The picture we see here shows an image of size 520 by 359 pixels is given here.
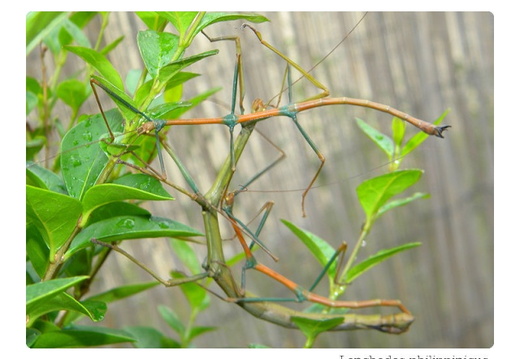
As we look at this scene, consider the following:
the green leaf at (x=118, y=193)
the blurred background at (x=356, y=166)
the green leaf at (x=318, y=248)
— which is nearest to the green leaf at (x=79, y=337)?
the green leaf at (x=118, y=193)

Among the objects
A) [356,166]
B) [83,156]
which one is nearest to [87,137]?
[83,156]

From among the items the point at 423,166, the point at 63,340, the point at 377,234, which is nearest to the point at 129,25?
the point at 63,340

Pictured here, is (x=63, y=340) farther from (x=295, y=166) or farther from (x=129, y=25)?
(x=295, y=166)

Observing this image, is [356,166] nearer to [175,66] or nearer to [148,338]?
[148,338]

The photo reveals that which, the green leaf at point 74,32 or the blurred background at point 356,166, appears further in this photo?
the blurred background at point 356,166

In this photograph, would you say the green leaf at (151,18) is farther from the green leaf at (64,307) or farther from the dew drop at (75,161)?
the green leaf at (64,307)

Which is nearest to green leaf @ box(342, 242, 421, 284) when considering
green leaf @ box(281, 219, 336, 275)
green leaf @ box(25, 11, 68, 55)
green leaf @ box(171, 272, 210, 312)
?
green leaf @ box(281, 219, 336, 275)
